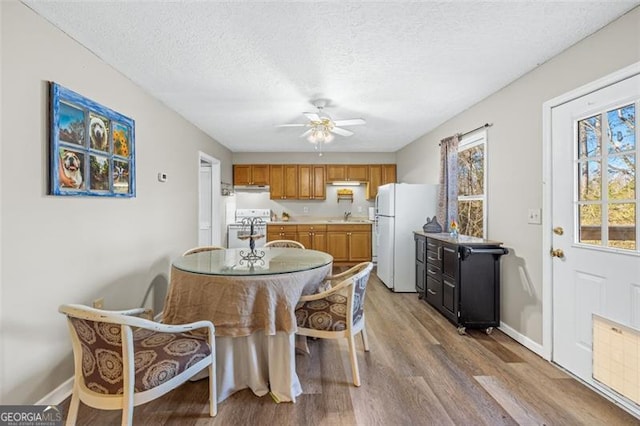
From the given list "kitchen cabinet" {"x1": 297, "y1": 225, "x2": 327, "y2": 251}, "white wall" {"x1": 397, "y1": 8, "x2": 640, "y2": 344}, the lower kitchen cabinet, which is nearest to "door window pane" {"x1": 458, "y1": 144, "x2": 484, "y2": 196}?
"white wall" {"x1": 397, "y1": 8, "x2": 640, "y2": 344}

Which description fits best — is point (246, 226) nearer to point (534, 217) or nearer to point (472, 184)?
point (472, 184)

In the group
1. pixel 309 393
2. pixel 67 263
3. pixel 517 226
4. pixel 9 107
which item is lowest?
pixel 309 393

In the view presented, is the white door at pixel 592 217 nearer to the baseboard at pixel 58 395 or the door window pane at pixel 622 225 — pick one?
the door window pane at pixel 622 225

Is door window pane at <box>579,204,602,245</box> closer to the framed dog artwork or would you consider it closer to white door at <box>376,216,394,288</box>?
white door at <box>376,216,394,288</box>

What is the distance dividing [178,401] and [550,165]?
3.19 m

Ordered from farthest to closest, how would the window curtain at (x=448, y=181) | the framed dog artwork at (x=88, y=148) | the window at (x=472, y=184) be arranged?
1. the window curtain at (x=448, y=181)
2. the window at (x=472, y=184)
3. the framed dog artwork at (x=88, y=148)

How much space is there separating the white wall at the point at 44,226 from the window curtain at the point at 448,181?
3476 mm

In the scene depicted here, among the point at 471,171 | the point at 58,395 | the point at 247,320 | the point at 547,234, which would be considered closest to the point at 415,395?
the point at 247,320

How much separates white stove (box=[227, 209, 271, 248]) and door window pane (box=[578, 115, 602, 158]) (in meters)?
4.66

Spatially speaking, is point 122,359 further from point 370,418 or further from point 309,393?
point 370,418

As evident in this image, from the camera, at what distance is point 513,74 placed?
261cm

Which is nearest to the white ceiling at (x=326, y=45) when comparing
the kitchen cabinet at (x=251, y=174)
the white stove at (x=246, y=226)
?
the kitchen cabinet at (x=251, y=174)

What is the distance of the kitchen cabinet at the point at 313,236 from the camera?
19.6ft

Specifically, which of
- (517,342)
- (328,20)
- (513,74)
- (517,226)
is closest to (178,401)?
(328,20)
